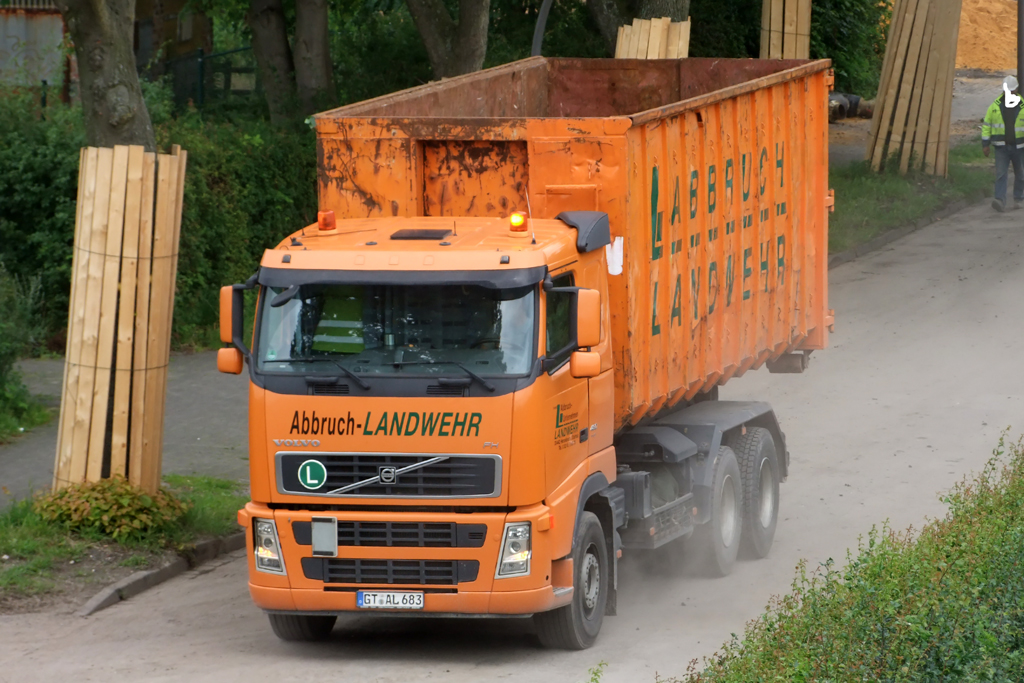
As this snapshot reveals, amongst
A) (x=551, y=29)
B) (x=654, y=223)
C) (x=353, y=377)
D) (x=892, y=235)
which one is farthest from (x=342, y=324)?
(x=551, y=29)

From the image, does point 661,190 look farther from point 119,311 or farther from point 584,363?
point 119,311

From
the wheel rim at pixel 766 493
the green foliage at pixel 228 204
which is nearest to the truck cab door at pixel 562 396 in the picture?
the wheel rim at pixel 766 493

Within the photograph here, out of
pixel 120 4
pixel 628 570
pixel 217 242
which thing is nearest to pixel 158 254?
pixel 628 570

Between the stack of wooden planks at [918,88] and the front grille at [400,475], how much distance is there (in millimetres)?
19823

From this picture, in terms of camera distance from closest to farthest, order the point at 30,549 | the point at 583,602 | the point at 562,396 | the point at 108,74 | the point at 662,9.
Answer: the point at 562,396 → the point at 583,602 → the point at 30,549 → the point at 108,74 → the point at 662,9

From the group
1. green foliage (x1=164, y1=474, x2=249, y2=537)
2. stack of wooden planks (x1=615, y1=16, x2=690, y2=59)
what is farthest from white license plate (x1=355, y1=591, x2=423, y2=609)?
stack of wooden planks (x1=615, y1=16, x2=690, y2=59)

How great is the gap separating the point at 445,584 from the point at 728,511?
3.37m

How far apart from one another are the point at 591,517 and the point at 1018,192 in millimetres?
18499

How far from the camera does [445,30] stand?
21547 millimetres

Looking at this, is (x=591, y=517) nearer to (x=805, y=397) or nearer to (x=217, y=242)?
(x=805, y=397)

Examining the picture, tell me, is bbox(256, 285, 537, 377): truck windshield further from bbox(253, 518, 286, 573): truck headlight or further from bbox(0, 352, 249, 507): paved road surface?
bbox(0, 352, 249, 507): paved road surface

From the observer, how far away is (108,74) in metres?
14.8

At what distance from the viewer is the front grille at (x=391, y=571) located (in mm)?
8188

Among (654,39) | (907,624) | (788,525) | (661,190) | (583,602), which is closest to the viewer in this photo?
(907,624)
